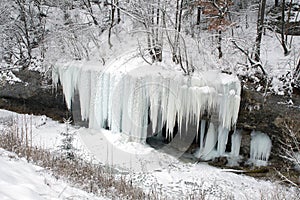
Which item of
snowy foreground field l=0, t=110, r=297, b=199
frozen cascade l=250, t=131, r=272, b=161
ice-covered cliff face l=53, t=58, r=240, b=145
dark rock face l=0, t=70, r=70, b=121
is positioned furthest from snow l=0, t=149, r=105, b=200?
dark rock face l=0, t=70, r=70, b=121

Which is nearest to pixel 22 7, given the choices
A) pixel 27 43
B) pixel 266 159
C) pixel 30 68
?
pixel 27 43

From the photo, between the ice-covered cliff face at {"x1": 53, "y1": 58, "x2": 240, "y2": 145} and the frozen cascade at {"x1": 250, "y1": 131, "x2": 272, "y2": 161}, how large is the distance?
0.88 metres

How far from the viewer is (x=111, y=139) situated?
34.6ft

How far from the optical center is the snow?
134 inches

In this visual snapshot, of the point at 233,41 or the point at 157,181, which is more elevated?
the point at 233,41

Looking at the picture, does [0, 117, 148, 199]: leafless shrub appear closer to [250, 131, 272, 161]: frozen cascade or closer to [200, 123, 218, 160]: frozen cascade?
[200, 123, 218, 160]: frozen cascade

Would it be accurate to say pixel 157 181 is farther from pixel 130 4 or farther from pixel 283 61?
pixel 130 4

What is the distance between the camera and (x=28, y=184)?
3791 millimetres

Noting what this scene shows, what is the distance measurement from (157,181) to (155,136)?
2.71m

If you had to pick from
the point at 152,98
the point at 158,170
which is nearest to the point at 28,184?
the point at 158,170

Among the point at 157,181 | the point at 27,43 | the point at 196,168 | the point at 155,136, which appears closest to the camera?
the point at 157,181

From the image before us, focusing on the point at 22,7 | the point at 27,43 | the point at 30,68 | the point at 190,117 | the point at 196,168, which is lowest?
the point at 196,168

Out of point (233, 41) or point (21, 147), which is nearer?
point (21, 147)

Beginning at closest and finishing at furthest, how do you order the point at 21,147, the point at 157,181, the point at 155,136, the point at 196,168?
the point at 21,147
the point at 157,181
the point at 196,168
the point at 155,136
